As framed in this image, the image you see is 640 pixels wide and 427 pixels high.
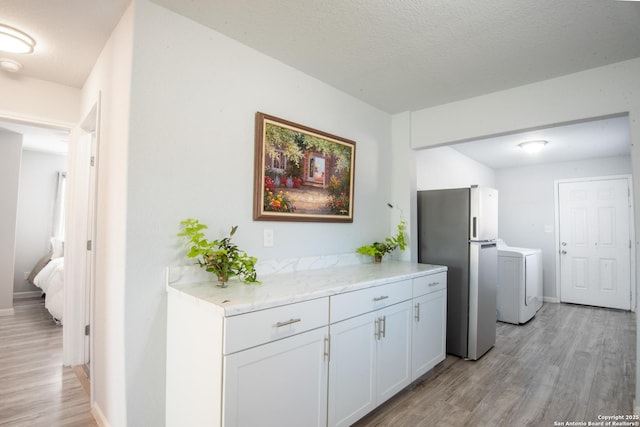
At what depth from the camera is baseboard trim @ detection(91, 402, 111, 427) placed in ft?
6.17

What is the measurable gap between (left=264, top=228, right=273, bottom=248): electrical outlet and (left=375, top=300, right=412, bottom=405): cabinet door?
2.74 ft

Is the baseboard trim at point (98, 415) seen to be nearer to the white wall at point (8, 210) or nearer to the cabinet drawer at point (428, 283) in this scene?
the cabinet drawer at point (428, 283)

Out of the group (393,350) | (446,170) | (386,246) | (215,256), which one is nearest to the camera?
(215,256)

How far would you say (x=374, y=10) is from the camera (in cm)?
173

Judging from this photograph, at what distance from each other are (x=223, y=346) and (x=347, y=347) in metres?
0.79

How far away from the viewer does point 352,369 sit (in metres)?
1.86

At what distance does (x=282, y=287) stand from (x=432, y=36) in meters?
1.74

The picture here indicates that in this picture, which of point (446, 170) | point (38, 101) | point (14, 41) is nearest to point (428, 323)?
point (446, 170)

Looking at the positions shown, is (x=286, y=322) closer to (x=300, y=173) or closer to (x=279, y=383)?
(x=279, y=383)

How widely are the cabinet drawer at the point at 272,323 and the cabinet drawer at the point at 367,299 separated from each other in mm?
87

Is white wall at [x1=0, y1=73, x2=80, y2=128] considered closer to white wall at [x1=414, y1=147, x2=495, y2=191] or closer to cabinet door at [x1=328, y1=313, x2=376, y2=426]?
cabinet door at [x1=328, y1=313, x2=376, y2=426]

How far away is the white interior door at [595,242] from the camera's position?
493cm

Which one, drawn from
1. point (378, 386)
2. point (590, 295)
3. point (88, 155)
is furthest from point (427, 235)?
point (590, 295)

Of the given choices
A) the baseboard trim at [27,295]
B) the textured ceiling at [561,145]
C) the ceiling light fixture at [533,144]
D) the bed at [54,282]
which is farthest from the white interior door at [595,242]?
the baseboard trim at [27,295]
